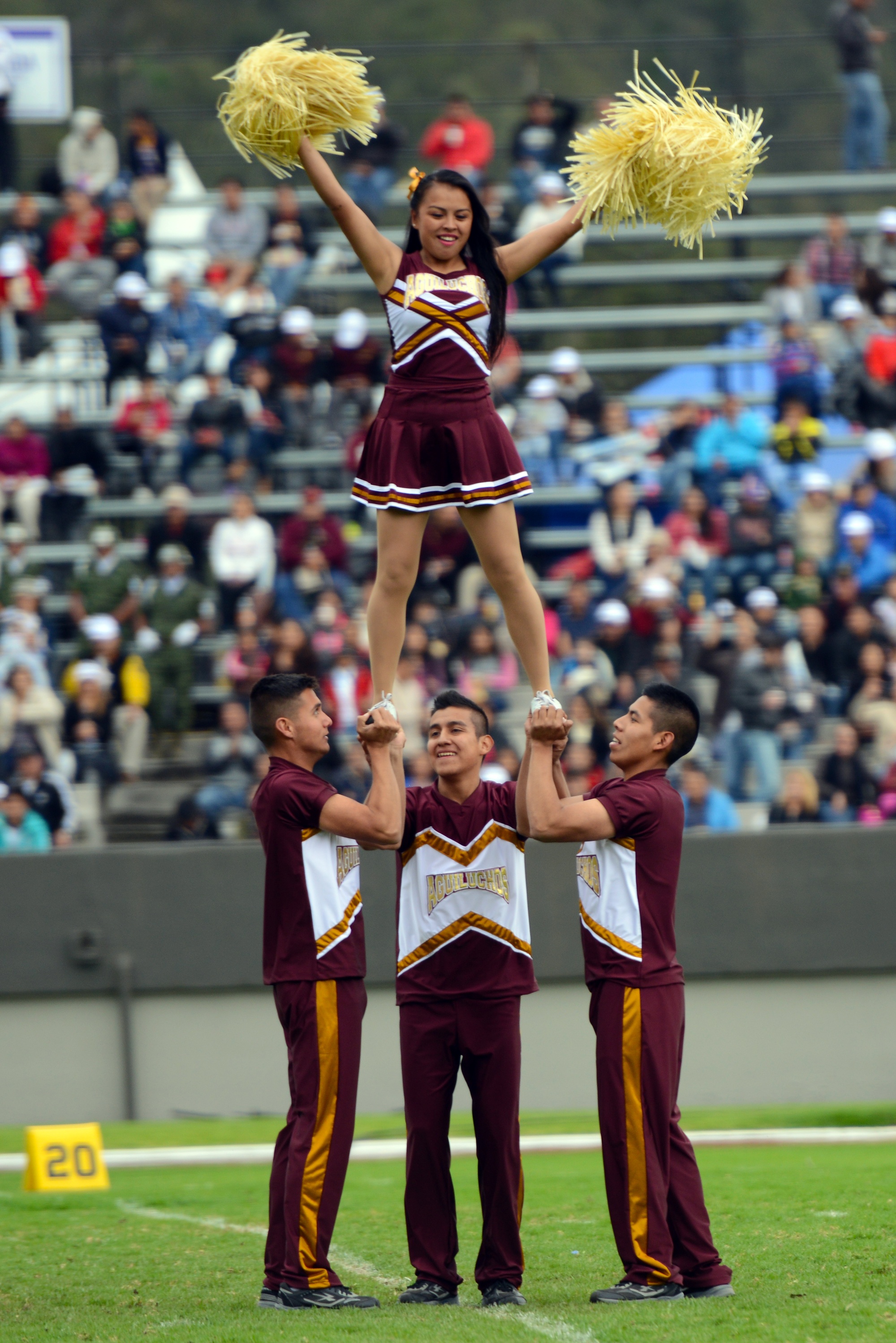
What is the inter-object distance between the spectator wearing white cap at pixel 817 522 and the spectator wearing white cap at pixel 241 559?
3529 mm

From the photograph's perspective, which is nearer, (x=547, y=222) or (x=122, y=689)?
(x=122, y=689)

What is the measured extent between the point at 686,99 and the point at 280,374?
8.68 m

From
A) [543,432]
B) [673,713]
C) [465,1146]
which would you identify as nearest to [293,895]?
[673,713]

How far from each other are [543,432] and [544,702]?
331 inches

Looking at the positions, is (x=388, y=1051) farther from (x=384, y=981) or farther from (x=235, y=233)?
(x=235, y=233)

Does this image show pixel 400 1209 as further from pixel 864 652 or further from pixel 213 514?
pixel 213 514

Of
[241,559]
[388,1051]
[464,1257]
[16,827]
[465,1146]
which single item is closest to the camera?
[464,1257]

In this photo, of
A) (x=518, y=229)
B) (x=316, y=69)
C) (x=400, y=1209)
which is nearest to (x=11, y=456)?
(x=518, y=229)

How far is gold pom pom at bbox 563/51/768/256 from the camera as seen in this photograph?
5148 millimetres

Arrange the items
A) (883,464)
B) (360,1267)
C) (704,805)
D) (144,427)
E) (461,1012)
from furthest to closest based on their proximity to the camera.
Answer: (144,427)
(883,464)
(704,805)
(360,1267)
(461,1012)

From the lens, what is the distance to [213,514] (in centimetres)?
1305

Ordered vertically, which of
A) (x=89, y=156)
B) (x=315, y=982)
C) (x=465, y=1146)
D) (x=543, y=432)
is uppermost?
(x=89, y=156)

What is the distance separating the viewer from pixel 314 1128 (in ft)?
17.0

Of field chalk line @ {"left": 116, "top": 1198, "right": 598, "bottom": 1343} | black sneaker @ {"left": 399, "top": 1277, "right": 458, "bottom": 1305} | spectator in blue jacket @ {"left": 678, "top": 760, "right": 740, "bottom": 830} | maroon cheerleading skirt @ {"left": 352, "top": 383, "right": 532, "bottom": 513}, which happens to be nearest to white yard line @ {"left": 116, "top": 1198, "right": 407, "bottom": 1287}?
field chalk line @ {"left": 116, "top": 1198, "right": 598, "bottom": 1343}
